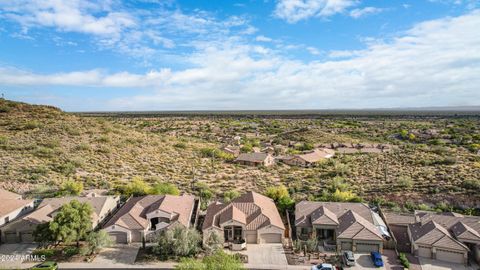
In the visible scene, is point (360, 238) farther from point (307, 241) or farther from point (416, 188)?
point (416, 188)

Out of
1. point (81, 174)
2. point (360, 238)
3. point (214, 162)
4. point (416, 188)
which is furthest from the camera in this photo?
point (214, 162)

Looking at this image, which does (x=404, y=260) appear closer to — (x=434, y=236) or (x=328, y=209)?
(x=434, y=236)

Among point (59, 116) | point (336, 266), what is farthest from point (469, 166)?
point (59, 116)

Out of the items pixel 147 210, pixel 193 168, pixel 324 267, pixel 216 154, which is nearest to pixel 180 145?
pixel 216 154

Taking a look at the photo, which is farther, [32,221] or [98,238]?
[32,221]

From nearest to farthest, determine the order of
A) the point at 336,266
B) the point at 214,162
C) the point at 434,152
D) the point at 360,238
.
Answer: the point at 336,266 → the point at 360,238 → the point at 214,162 → the point at 434,152

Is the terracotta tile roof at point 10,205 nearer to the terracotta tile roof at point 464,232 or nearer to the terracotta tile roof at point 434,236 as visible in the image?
the terracotta tile roof at point 434,236

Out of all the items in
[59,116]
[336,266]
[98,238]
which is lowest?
[336,266]
